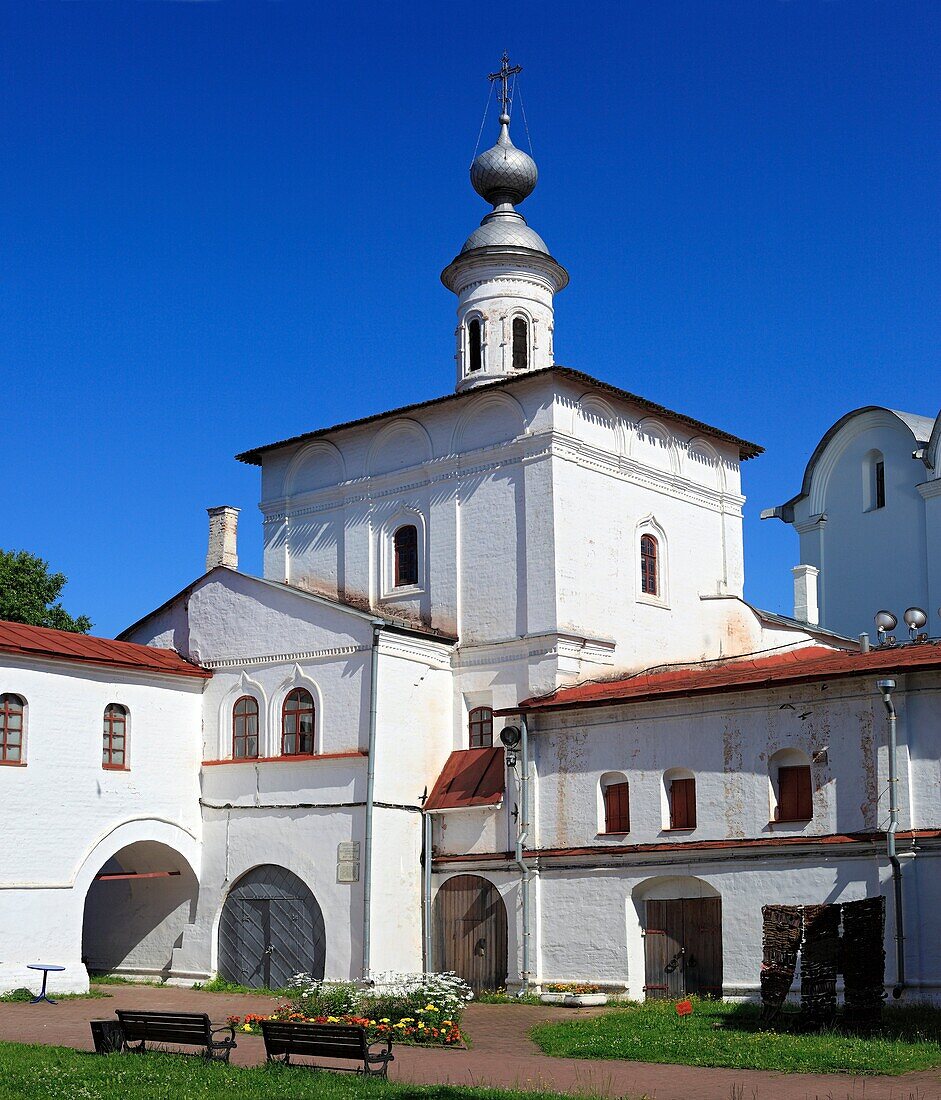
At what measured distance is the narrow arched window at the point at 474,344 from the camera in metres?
28.0

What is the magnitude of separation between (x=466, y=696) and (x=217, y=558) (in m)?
5.47

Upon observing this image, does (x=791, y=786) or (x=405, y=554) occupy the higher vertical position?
Result: (x=405, y=554)

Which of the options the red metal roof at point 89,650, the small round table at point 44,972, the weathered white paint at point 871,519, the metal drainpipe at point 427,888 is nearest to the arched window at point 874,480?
the weathered white paint at point 871,519

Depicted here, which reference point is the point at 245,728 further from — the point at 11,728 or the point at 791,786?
the point at 791,786

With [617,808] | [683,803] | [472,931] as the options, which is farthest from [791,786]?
[472,931]

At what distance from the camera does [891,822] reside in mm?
17938

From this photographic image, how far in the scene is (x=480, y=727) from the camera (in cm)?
2381

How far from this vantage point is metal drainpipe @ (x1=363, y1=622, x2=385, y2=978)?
2158cm

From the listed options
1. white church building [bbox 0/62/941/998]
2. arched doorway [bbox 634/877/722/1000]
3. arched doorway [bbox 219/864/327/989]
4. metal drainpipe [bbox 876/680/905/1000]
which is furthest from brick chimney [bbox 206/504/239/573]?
metal drainpipe [bbox 876/680/905/1000]

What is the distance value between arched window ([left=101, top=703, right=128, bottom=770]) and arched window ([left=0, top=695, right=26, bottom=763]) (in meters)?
1.51

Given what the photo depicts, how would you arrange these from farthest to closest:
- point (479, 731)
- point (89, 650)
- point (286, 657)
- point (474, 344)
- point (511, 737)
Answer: point (474, 344), point (286, 657), point (479, 731), point (89, 650), point (511, 737)

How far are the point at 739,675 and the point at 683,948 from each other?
3812 millimetres

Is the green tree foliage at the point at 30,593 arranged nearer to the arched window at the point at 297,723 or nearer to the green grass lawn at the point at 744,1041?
the arched window at the point at 297,723

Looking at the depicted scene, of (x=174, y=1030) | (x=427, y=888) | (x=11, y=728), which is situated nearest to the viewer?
(x=174, y=1030)
